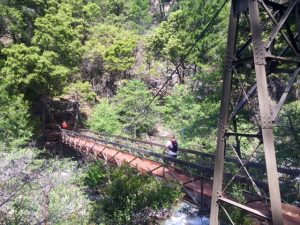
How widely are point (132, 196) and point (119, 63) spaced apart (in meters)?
18.9

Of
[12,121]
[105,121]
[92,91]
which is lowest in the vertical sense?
[105,121]

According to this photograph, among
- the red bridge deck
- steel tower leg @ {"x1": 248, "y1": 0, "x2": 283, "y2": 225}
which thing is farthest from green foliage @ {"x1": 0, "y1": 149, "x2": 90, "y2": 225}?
steel tower leg @ {"x1": 248, "y1": 0, "x2": 283, "y2": 225}

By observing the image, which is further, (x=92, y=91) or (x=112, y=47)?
(x=112, y=47)

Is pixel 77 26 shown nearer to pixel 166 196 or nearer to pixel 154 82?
pixel 154 82

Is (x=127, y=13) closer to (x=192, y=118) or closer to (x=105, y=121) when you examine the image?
(x=105, y=121)

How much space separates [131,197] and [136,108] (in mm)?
14418

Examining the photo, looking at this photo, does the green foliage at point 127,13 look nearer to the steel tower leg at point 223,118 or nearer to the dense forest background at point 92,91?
the dense forest background at point 92,91

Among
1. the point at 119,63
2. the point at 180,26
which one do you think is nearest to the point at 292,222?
the point at 119,63

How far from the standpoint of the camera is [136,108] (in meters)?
22.8

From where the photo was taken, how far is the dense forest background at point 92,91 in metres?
9.48

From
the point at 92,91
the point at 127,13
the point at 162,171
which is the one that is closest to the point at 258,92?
the point at 162,171

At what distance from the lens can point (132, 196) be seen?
8578 millimetres

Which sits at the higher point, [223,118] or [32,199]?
[223,118]

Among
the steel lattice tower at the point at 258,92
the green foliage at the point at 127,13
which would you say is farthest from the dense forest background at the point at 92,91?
the steel lattice tower at the point at 258,92
